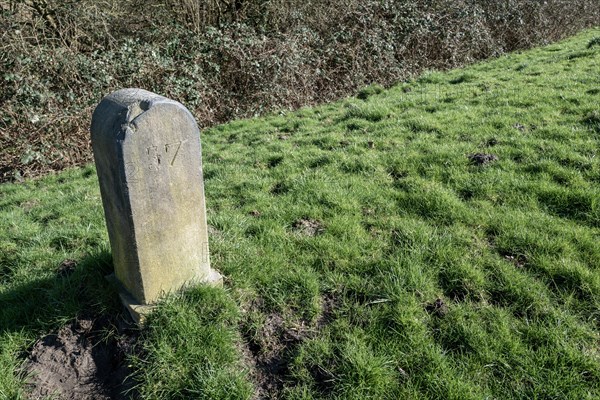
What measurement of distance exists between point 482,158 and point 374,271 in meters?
2.38

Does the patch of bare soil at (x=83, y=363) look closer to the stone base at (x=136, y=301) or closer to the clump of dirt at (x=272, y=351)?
the stone base at (x=136, y=301)

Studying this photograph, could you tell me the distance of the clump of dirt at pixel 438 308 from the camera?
303cm

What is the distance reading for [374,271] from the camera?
11.2 ft

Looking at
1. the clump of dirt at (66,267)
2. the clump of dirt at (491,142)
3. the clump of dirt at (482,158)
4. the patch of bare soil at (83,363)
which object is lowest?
the patch of bare soil at (83,363)

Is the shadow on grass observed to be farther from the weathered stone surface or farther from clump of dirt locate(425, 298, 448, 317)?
clump of dirt locate(425, 298, 448, 317)

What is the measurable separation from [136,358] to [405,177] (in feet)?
10.7

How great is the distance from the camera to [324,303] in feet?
10.5

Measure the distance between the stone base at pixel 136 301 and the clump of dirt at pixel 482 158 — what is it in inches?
127

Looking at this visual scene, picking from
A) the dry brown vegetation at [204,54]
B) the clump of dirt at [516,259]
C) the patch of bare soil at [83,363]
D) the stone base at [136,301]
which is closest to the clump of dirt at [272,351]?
the stone base at [136,301]

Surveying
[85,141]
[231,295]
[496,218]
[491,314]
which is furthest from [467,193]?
[85,141]

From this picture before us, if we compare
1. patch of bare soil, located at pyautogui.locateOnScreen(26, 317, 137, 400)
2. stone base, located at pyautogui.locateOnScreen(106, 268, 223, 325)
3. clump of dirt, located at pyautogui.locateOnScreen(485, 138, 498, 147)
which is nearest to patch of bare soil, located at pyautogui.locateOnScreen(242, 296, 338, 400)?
stone base, located at pyautogui.locateOnScreen(106, 268, 223, 325)

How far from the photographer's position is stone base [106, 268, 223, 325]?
2904mm

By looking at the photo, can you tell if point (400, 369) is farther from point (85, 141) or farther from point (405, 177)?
point (85, 141)

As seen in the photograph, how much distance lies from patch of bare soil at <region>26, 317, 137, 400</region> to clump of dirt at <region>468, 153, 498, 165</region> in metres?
3.92
